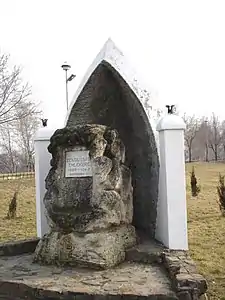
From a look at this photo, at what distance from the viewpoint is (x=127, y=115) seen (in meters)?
6.96

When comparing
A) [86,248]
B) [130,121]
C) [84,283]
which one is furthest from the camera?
[130,121]

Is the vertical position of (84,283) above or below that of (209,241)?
above

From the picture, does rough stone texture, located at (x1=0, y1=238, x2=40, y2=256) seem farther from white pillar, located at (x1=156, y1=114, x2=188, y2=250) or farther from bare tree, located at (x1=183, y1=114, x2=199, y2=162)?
bare tree, located at (x1=183, y1=114, x2=199, y2=162)

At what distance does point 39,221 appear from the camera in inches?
282

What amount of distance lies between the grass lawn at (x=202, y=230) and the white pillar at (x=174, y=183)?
83cm

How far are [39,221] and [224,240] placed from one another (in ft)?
12.8

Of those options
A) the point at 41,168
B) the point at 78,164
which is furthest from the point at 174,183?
the point at 41,168

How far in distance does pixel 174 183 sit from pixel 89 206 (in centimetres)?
127

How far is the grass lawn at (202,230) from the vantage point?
6398mm

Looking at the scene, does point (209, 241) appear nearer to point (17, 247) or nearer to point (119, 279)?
point (17, 247)

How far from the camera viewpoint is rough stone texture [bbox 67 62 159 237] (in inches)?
258

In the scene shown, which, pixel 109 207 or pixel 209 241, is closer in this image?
pixel 109 207

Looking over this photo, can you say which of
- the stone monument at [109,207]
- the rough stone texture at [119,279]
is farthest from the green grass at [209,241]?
the rough stone texture at [119,279]

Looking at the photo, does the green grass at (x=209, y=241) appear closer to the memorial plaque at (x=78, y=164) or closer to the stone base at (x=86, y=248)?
the stone base at (x=86, y=248)
